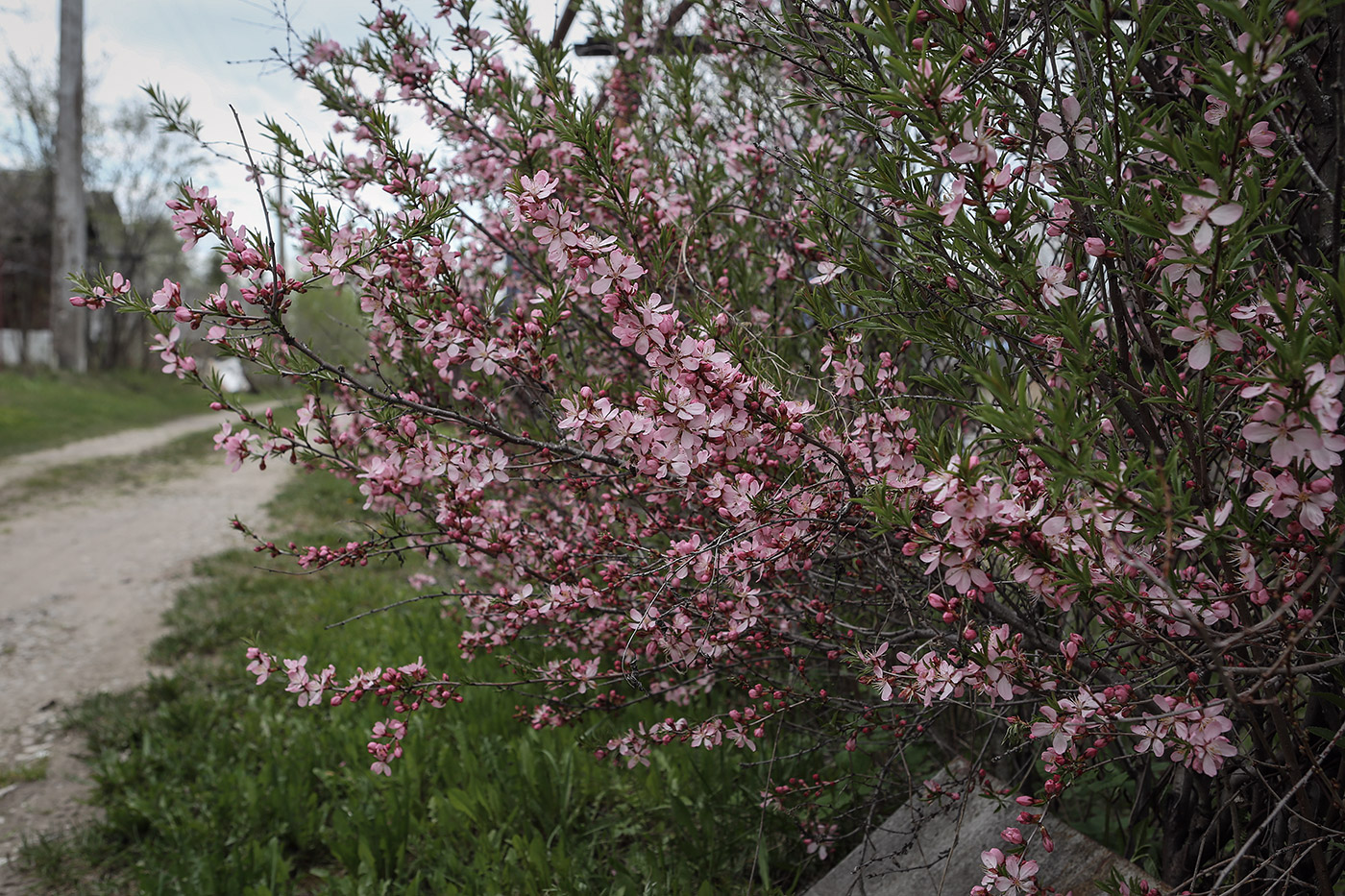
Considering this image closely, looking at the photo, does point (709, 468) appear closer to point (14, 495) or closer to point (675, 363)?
point (675, 363)

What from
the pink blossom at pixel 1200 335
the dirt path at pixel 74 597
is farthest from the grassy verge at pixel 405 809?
the pink blossom at pixel 1200 335

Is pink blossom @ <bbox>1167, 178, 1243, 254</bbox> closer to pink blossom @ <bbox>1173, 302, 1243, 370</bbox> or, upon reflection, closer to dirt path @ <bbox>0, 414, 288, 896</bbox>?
pink blossom @ <bbox>1173, 302, 1243, 370</bbox>

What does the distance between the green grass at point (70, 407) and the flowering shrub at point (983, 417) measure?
12.2 m

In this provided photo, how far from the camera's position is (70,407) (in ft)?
52.3

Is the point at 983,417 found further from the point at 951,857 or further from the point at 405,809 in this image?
the point at 405,809

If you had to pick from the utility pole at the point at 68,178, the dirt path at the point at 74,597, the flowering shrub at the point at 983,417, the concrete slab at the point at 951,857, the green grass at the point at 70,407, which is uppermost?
the utility pole at the point at 68,178

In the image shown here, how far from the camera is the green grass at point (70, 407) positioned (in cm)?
1311

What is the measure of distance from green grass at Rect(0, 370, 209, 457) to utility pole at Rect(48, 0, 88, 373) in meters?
1.14

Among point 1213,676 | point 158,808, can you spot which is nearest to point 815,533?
point 1213,676

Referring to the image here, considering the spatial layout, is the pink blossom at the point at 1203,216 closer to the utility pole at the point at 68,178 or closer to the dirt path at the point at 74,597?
the dirt path at the point at 74,597

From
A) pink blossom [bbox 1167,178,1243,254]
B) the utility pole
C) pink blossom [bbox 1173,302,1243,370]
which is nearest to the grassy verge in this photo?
pink blossom [bbox 1173,302,1243,370]

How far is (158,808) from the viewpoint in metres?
3.30

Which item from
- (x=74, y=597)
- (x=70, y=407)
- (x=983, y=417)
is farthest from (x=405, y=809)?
(x=70, y=407)

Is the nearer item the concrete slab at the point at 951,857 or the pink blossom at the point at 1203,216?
the pink blossom at the point at 1203,216
